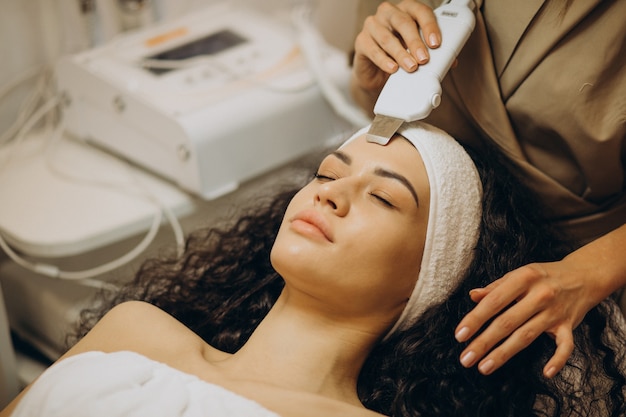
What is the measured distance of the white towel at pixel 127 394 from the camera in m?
1.02

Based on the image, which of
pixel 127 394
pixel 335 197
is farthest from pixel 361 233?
pixel 127 394

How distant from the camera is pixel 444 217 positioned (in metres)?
1.15

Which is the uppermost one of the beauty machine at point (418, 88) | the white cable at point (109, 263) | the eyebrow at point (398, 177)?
the beauty machine at point (418, 88)

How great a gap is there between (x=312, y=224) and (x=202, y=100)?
62 centimetres

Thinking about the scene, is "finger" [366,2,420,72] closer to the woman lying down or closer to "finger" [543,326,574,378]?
the woman lying down

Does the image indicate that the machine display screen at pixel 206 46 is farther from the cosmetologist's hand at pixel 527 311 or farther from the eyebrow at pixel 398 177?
the cosmetologist's hand at pixel 527 311

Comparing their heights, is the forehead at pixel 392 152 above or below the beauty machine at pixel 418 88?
below

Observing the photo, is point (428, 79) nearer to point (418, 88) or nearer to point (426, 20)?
point (418, 88)

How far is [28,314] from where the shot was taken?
1.66 m

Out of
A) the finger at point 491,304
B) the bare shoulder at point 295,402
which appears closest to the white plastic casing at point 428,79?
the finger at point 491,304

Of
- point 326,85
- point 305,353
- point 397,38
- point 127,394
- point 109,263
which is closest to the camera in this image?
point 127,394

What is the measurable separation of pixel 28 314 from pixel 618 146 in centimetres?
121

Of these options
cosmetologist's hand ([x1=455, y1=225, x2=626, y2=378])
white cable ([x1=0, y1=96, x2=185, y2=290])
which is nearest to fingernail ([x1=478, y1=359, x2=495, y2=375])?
cosmetologist's hand ([x1=455, y1=225, x2=626, y2=378])

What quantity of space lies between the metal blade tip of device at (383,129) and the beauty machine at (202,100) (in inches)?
19.3
